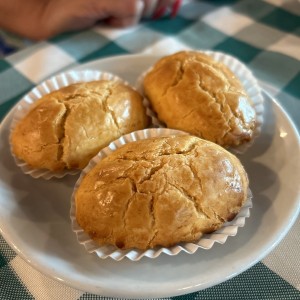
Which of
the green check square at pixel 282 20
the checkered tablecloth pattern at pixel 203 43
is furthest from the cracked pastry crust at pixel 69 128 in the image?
the green check square at pixel 282 20

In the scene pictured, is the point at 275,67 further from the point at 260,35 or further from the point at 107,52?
the point at 107,52

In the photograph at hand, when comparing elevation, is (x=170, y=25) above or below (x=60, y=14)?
above

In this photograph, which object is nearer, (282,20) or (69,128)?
(69,128)

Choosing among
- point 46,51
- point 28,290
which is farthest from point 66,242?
point 46,51

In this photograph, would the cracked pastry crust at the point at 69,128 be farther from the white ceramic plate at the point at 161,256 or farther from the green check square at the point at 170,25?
the green check square at the point at 170,25

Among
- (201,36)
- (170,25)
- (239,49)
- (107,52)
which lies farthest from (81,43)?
(239,49)

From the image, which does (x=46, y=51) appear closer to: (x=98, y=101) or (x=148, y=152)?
(x=98, y=101)

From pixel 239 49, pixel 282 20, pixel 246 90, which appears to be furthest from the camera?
pixel 282 20

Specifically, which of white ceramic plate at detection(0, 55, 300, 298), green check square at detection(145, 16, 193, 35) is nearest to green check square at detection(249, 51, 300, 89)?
white ceramic plate at detection(0, 55, 300, 298)
